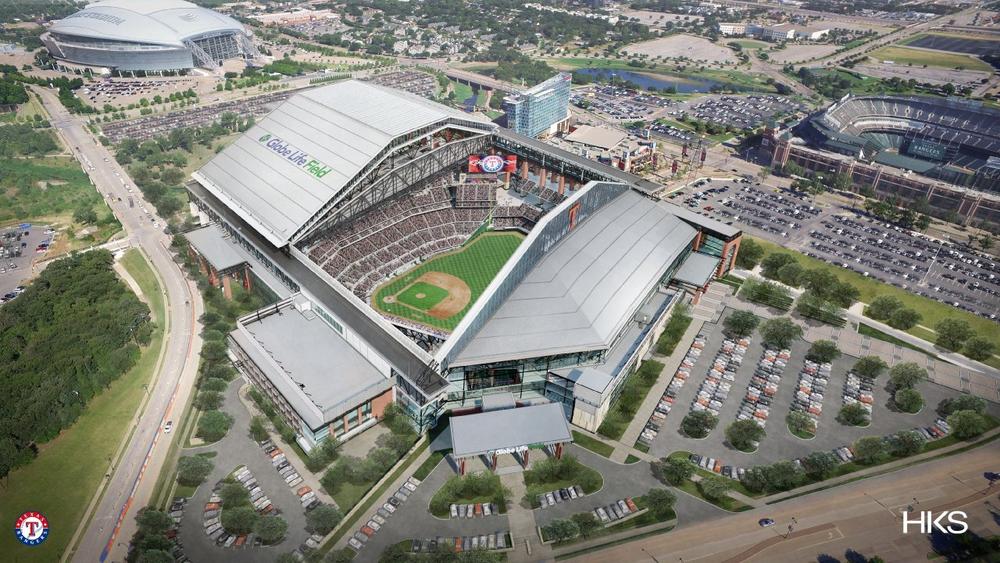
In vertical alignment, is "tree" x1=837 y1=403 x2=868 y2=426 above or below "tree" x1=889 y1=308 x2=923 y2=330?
below

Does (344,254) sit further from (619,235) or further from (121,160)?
(121,160)

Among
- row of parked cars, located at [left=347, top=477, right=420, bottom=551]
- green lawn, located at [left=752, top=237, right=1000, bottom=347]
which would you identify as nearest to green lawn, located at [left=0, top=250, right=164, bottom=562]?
row of parked cars, located at [left=347, top=477, right=420, bottom=551]

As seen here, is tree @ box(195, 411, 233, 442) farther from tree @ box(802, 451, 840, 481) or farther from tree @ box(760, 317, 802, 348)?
tree @ box(760, 317, 802, 348)

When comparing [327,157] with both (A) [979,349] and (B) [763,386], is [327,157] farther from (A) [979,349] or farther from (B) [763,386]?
(A) [979,349]

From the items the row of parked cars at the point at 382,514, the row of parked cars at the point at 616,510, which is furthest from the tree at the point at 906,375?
the row of parked cars at the point at 382,514

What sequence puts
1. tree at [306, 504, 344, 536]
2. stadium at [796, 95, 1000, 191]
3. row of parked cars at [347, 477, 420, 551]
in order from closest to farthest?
1. tree at [306, 504, 344, 536]
2. row of parked cars at [347, 477, 420, 551]
3. stadium at [796, 95, 1000, 191]
